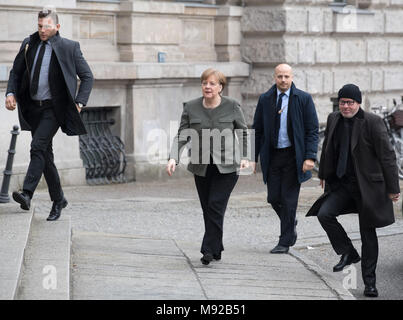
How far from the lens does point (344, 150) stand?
310 inches

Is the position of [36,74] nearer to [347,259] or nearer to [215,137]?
[215,137]

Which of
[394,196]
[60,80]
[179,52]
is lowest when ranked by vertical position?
[394,196]

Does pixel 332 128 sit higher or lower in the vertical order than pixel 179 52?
lower

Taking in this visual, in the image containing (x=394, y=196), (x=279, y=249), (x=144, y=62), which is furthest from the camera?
(x=144, y=62)

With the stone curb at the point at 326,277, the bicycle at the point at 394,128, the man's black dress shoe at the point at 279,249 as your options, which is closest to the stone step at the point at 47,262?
the man's black dress shoe at the point at 279,249

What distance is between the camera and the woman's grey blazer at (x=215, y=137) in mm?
8125

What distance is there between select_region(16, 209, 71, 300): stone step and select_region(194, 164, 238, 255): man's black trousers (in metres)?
1.14

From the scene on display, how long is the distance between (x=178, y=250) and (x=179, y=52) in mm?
6891

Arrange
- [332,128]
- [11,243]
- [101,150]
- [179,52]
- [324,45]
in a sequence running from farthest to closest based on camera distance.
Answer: [324,45] < [179,52] < [101,150] < [332,128] < [11,243]

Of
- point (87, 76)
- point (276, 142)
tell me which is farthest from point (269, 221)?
point (87, 76)

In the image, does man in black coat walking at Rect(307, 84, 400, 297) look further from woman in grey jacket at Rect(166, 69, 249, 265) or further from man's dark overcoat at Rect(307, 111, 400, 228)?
woman in grey jacket at Rect(166, 69, 249, 265)

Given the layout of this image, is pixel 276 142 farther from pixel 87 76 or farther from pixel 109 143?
pixel 109 143

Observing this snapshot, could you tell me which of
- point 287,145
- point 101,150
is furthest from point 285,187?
point 101,150

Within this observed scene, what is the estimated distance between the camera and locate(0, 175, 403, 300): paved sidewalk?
726cm
